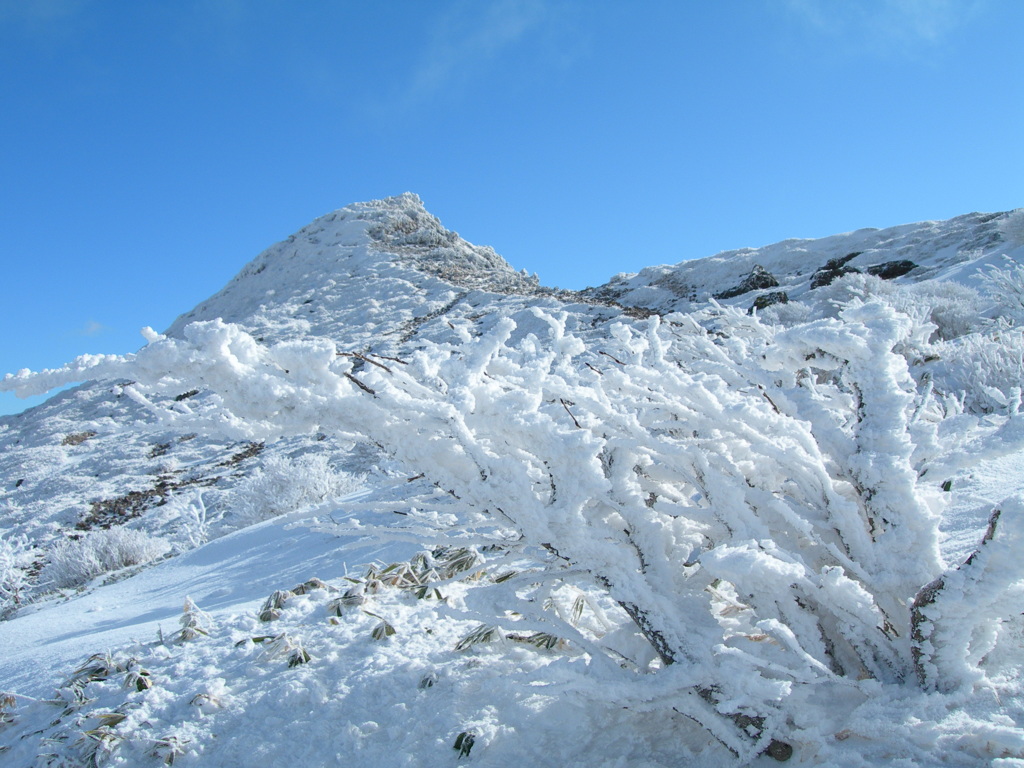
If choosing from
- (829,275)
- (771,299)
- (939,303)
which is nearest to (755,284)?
(829,275)

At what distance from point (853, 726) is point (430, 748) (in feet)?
3.51

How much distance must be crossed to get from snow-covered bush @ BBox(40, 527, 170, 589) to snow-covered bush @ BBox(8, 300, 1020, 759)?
21.0 ft

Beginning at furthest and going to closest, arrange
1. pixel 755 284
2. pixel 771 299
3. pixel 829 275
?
pixel 755 284
pixel 829 275
pixel 771 299

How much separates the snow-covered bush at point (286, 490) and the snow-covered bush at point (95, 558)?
1113 mm

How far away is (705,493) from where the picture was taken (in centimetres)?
162

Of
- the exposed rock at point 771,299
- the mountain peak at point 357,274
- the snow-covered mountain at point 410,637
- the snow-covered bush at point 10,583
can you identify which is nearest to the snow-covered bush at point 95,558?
the snow-covered bush at point 10,583

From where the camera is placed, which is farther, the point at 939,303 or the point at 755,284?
the point at 755,284

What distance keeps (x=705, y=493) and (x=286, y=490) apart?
249 inches

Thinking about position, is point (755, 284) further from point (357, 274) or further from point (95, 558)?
point (95, 558)

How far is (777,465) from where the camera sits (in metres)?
1.67

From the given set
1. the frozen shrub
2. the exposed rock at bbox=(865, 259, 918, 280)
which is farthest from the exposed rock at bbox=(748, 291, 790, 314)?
the frozen shrub

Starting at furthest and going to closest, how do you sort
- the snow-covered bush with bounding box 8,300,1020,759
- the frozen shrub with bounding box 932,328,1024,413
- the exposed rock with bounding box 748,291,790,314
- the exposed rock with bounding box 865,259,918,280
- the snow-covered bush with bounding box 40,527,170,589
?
the exposed rock with bounding box 865,259,918,280 < the exposed rock with bounding box 748,291,790,314 < the snow-covered bush with bounding box 40,527,170,589 < the frozen shrub with bounding box 932,328,1024,413 < the snow-covered bush with bounding box 8,300,1020,759

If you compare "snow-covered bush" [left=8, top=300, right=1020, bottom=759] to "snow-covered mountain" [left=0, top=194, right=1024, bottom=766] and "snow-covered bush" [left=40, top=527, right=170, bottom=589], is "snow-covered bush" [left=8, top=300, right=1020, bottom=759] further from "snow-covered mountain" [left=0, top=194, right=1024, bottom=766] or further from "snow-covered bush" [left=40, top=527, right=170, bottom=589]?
"snow-covered bush" [left=40, top=527, right=170, bottom=589]

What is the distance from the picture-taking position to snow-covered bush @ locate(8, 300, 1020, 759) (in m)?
1.23
